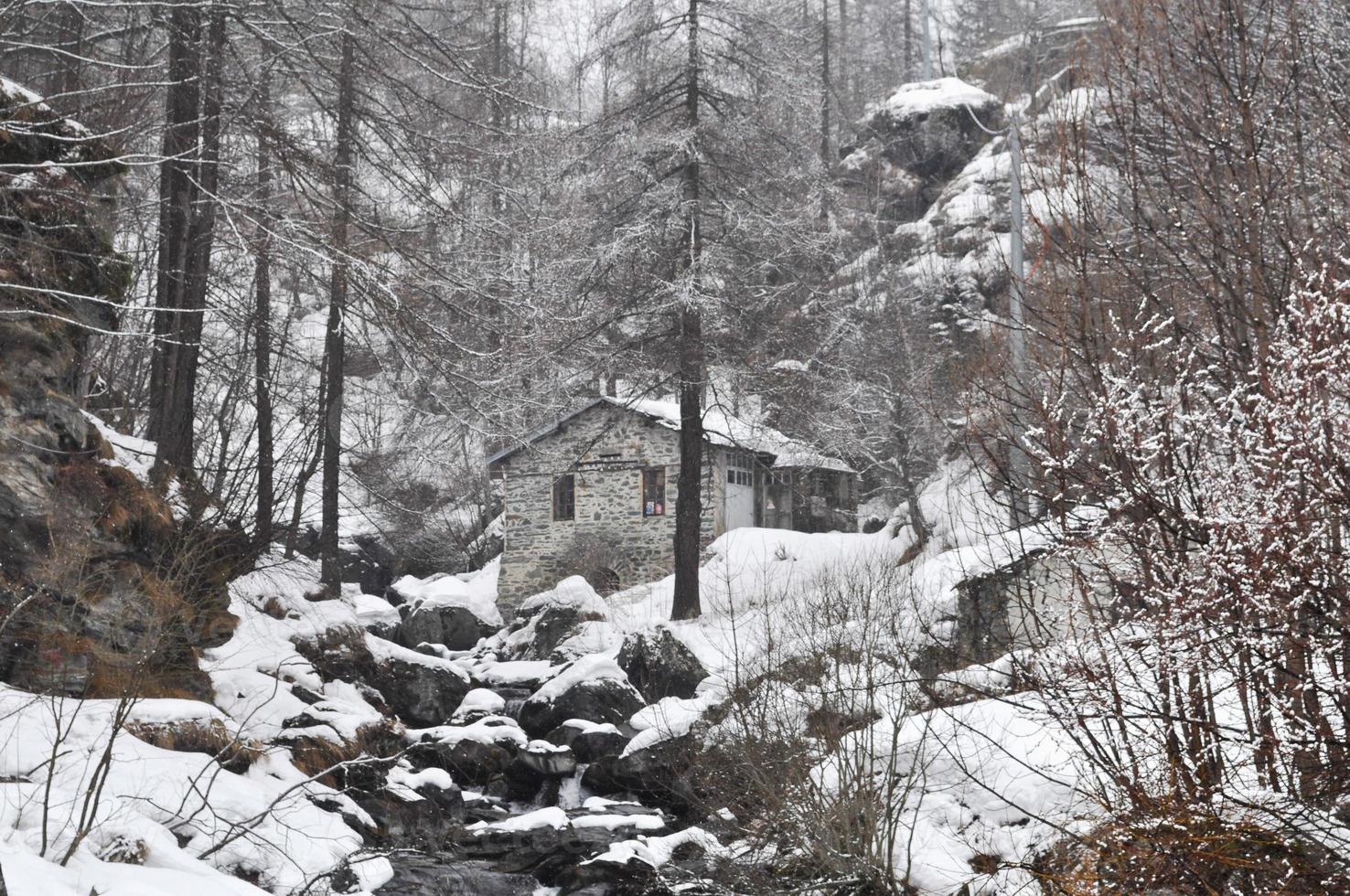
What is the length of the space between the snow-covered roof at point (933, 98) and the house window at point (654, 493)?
1756 centimetres

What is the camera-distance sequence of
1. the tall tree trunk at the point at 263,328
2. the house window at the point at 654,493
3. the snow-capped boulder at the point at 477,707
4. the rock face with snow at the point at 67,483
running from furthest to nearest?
1. the house window at the point at 654,493
2. the snow-capped boulder at the point at 477,707
3. the tall tree trunk at the point at 263,328
4. the rock face with snow at the point at 67,483

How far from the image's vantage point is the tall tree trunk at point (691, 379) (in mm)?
19609

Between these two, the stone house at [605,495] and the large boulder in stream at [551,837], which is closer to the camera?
the large boulder in stream at [551,837]

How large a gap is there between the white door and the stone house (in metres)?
0.33

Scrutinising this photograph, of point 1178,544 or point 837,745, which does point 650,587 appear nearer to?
point 837,745

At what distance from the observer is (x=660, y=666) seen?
16438mm

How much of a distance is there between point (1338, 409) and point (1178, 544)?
47.2 inches

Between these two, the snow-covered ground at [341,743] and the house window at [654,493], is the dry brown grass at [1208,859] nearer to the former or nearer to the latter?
the snow-covered ground at [341,743]

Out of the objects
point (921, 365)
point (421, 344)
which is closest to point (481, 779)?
point (421, 344)

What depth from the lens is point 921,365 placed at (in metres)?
29.3

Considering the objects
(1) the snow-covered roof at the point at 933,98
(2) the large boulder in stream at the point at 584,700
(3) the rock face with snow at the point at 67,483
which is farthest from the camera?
(1) the snow-covered roof at the point at 933,98

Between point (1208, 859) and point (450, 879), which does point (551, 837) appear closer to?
point (450, 879)

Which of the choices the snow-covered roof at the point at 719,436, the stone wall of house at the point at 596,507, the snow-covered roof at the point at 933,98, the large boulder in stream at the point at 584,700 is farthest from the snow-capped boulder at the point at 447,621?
the snow-covered roof at the point at 933,98

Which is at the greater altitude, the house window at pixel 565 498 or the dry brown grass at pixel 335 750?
the house window at pixel 565 498
